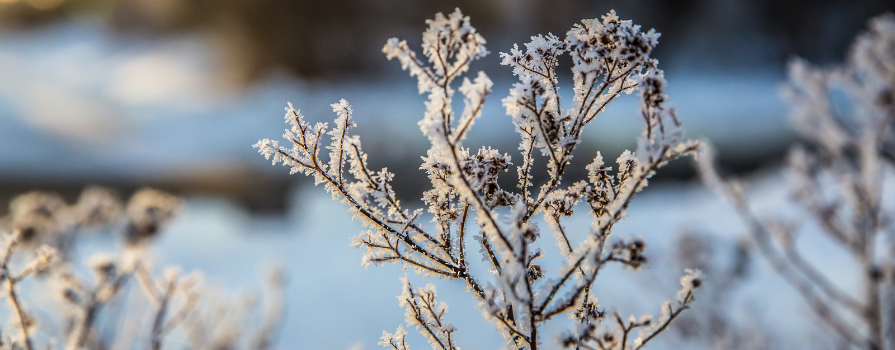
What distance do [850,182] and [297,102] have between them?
562cm

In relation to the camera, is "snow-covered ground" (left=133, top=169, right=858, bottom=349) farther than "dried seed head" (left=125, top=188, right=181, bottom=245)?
Yes

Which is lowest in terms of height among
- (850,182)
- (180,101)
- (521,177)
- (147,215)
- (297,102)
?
(521,177)

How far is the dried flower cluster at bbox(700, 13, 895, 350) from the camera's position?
187cm

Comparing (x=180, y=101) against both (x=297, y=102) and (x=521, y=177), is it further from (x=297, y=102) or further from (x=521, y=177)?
(x=521, y=177)

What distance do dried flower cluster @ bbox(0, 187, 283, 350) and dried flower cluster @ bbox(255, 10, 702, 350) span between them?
3.20 ft

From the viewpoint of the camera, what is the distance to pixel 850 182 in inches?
77.9

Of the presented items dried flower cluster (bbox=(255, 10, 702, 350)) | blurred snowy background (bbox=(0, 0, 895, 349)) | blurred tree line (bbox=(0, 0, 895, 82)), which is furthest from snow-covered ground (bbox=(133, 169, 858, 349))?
blurred tree line (bbox=(0, 0, 895, 82))

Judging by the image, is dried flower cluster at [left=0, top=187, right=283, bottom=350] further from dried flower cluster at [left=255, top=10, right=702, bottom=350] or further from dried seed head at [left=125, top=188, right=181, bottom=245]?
dried flower cluster at [left=255, top=10, right=702, bottom=350]

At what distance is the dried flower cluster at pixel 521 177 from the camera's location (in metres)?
0.57

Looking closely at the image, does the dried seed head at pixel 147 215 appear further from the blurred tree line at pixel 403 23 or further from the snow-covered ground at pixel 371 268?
the blurred tree line at pixel 403 23

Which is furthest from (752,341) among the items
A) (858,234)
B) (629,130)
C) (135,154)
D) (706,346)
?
(135,154)

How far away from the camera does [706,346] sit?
2654 mm

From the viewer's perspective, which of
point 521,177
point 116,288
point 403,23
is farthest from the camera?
point 403,23

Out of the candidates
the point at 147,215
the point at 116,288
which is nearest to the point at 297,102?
the point at 147,215
